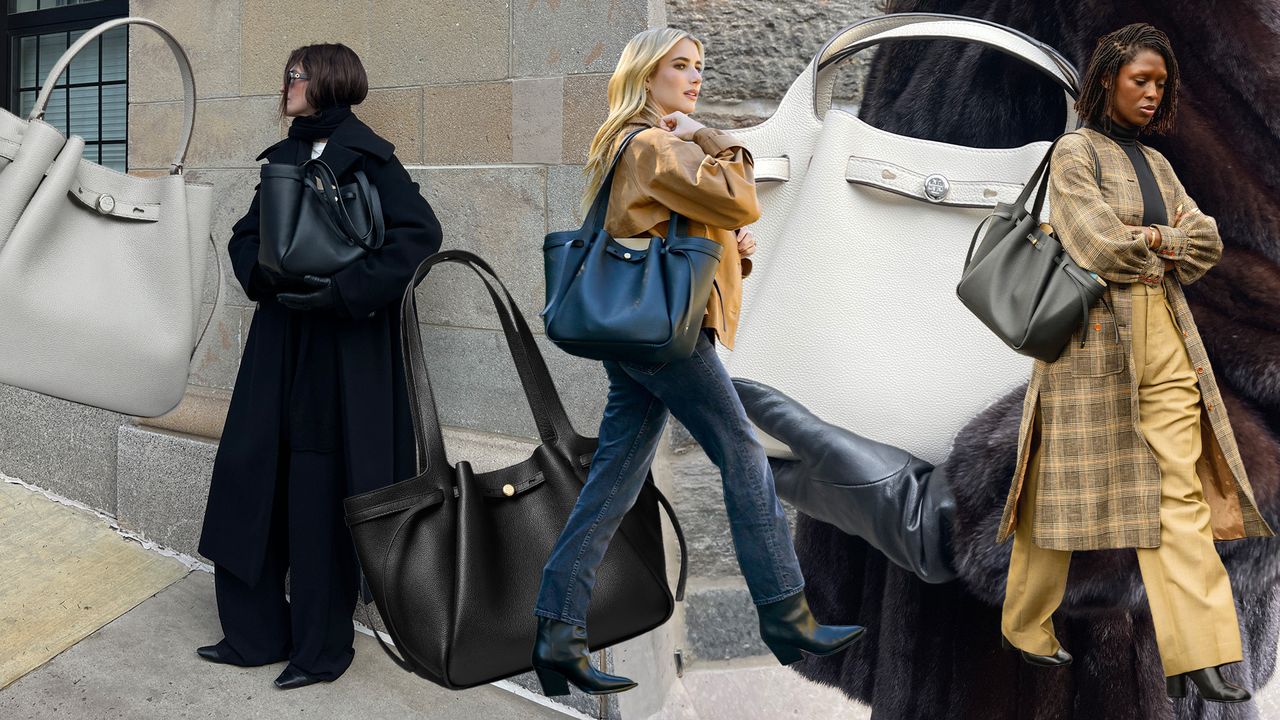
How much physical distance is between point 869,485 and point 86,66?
5.46 m

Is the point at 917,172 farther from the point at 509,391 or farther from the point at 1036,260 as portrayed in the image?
the point at 509,391

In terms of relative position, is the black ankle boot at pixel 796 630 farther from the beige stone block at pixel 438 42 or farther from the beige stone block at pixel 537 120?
the beige stone block at pixel 438 42

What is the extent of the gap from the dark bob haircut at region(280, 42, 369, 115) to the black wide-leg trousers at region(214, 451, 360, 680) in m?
1.18

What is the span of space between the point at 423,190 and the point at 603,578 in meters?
1.74

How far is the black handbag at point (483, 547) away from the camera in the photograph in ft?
8.22

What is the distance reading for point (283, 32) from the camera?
418cm

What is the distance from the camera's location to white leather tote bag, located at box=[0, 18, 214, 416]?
3150mm

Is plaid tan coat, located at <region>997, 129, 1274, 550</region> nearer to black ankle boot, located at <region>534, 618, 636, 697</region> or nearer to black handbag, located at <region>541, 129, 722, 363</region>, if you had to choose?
black handbag, located at <region>541, 129, 722, 363</region>

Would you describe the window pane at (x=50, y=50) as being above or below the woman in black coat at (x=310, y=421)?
above

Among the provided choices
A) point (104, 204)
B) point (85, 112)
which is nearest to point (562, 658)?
point (104, 204)

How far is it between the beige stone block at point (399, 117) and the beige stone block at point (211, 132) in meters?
0.59

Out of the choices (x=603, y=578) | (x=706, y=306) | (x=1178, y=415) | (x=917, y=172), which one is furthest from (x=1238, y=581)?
(x=603, y=578)

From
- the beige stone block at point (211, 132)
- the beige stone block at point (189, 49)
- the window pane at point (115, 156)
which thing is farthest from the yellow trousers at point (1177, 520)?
the window pane at point (115, 156)

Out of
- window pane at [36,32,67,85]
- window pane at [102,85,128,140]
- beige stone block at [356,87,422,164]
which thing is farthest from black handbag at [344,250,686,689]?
window pane at [36,32,67,85]
